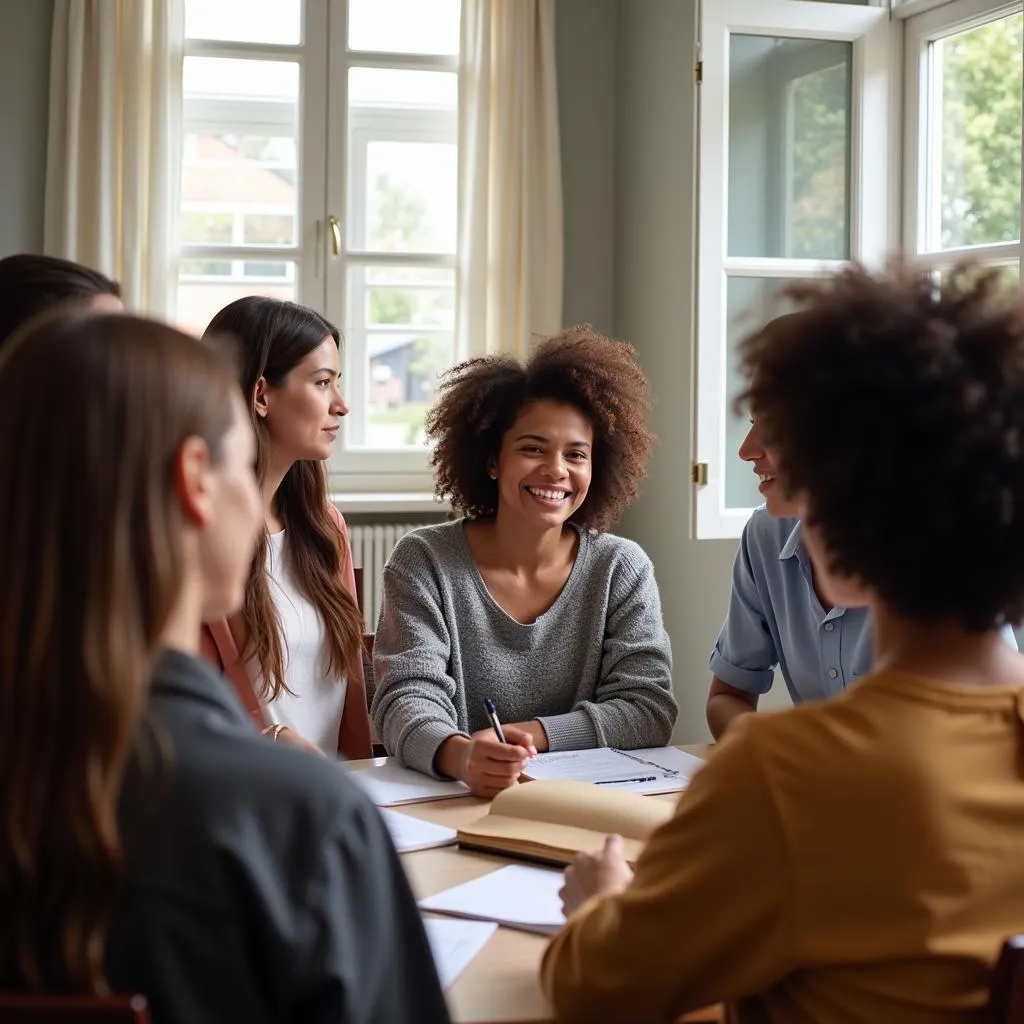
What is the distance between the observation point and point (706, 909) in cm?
99

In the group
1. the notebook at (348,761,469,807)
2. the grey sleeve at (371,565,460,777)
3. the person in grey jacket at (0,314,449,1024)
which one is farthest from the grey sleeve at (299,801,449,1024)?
the grey sleeve at (371,565,460,777)

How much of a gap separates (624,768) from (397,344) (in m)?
2.79

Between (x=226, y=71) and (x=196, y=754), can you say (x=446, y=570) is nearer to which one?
(x=196, y=754)

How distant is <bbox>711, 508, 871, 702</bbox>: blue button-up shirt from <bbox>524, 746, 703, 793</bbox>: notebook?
22cm

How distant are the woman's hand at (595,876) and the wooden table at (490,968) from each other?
65 mm

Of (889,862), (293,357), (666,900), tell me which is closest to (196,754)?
(666,900)

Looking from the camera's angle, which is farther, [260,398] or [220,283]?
[220,283]

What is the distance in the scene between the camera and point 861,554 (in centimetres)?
103

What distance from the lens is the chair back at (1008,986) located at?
0.96 m

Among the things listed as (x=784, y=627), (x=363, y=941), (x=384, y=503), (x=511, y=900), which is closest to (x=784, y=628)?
(x=784, y=627)

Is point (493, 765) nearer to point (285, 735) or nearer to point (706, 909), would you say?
point (285, 735)

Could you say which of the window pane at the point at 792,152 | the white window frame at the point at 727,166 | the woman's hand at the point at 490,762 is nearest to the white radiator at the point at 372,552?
the white window frame at the point at 727,166

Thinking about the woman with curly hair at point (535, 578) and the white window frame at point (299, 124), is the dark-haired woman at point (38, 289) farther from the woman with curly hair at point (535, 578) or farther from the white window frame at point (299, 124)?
the white window frame at point (299, 124)

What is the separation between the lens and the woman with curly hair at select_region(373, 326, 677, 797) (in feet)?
7.09
